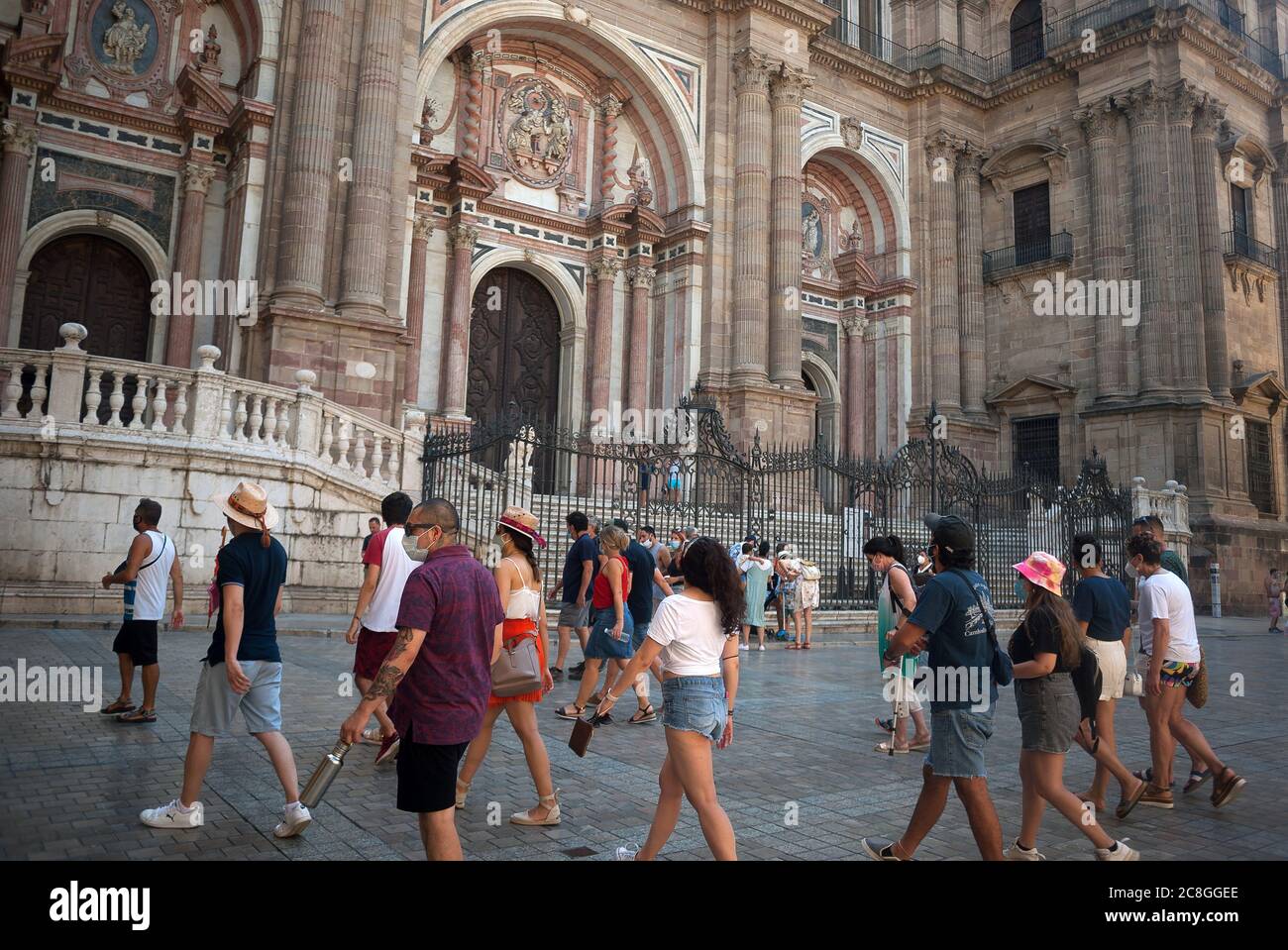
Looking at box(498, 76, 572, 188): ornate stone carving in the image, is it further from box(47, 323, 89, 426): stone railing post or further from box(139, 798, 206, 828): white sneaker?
box(139, 798, 206, 828): white sneaker

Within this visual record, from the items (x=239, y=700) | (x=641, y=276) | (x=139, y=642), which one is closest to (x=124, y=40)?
(x=641, y=276)

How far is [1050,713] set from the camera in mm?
4438

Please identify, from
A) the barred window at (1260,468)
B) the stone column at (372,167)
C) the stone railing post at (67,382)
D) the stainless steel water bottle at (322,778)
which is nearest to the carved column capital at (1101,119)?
the barred window at (1260,468)

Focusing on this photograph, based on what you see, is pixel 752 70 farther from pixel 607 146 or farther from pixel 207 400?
→ pixel 207 400

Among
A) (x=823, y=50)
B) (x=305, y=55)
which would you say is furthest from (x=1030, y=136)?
(x=305, y=55)

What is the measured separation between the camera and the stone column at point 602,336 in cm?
2339

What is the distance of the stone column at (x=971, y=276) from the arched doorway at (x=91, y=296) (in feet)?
72.1

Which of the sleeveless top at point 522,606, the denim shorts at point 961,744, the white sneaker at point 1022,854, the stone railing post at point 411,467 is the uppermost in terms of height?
the stone railing post at point 411,467

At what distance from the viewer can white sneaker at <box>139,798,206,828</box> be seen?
4.34 metres

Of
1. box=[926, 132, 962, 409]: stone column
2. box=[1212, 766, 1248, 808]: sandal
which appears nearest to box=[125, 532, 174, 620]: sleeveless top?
box=[1212, 766, 1248, 808]: sandal

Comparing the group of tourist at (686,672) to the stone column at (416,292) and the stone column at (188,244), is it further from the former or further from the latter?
the stone column at (416,292)

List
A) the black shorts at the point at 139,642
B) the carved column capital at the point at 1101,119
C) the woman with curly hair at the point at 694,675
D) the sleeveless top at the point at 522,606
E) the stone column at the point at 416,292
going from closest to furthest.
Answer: the woman with curly hair at the point at 694,675 < the sleeveless top at the point at 522,606 < the black shorts at the point at 139,642 < the stone column at the point at 416,292 < the carved column capital at the point at 1101,119
